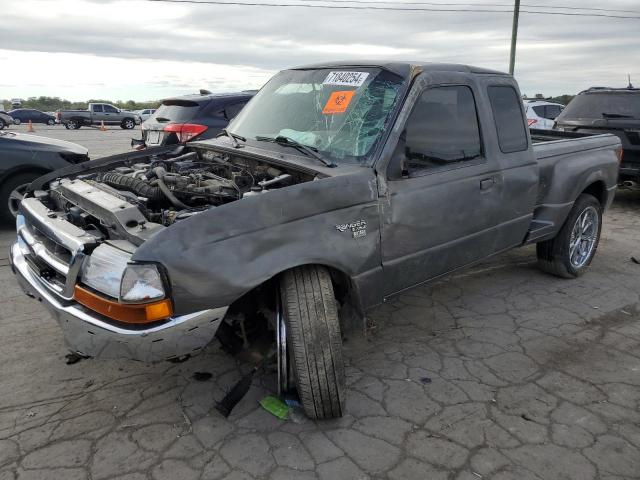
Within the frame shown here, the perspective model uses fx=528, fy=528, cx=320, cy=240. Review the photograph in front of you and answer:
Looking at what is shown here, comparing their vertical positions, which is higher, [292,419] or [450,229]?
[450,229]

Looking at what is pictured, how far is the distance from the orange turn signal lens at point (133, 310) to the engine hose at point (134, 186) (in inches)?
34.6

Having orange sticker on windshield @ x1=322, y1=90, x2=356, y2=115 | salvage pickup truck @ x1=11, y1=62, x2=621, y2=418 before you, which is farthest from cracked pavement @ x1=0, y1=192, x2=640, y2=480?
orange sticker on windshield @ x1=322, y1=90, x2=356, y2=115

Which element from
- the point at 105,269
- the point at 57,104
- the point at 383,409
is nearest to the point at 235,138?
the point at 105,269

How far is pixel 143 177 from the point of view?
3588 mm

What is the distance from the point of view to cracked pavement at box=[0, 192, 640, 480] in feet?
8.26

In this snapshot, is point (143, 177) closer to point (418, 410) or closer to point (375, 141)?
point (375, 141)

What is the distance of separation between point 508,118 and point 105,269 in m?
Result: 3.10

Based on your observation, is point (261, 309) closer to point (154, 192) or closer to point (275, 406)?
point (275, 406)

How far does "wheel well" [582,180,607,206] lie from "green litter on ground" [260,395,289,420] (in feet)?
12.5

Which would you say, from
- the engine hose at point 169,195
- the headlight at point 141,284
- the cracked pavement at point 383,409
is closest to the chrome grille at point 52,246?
the headlight at point 141,284

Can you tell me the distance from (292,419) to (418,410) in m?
0.71

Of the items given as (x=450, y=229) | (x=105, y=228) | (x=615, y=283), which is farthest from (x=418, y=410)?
(x=615, y=283)

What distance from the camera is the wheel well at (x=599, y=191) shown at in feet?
17.0

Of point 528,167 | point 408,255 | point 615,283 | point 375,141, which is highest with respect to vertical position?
point 375,141
